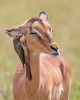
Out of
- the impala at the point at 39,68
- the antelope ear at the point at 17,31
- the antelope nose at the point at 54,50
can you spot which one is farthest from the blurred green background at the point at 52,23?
the antelope nose at the point at 54,50

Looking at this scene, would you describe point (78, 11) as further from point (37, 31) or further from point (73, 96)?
point (37, 31)

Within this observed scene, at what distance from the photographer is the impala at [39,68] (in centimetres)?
1036

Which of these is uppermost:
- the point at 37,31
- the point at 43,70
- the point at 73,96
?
the point at 37,31

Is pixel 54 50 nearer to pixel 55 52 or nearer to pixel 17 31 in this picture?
pixel 55 52

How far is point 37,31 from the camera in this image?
10.4 metres

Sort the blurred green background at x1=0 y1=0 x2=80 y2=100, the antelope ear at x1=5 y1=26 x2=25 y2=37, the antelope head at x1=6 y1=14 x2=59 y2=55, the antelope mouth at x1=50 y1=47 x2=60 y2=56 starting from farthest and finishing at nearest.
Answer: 1. the blurred green background at x1=0 y1=0 x2=80 y2=100
2. the antelope ear at x1=5 y1=26 x2=25 y2=37
3. the antelope head at x1=6 y1=14 x2=59 y2=55
4. the antelope mouth at x1=50 y1=47 x2=60 y2=56

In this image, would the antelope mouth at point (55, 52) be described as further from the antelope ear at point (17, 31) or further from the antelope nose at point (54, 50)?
the antelope ear at point (17, 31)

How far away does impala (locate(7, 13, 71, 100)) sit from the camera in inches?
408

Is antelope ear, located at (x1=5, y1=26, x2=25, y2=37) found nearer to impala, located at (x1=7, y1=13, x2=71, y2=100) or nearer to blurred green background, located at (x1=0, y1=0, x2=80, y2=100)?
impala, located at (x1=7, y1=13, x2=71, y2=100)

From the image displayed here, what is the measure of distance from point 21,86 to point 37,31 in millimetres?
1110

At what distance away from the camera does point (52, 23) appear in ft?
72.4

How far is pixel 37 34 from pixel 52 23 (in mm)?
11688

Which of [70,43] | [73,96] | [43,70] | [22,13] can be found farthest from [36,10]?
[43,70]

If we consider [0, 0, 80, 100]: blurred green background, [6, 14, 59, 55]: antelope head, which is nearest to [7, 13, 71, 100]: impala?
[6, 14, 59, 55]: antelope head
